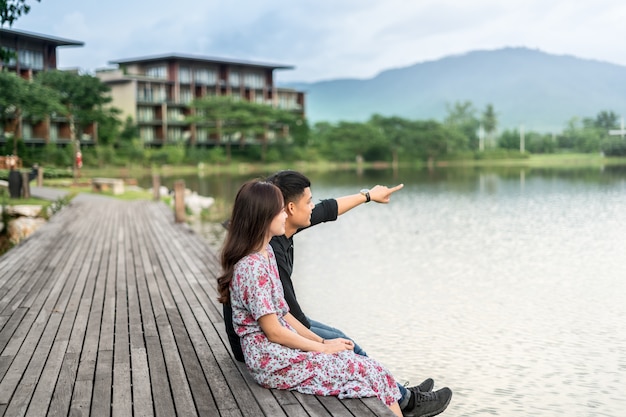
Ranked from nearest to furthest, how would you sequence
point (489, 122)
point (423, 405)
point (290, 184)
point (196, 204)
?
point (423, 405) < point (290, 184) < point (196, 204) < point (489, 122)

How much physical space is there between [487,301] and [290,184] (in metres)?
6.06

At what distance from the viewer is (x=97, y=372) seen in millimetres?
4660

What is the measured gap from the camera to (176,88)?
66688 mm

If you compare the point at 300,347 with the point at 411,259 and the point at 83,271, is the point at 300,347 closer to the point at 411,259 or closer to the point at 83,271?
the point at 83,271

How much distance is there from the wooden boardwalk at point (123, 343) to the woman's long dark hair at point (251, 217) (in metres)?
0.84

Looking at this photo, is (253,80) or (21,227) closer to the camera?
(21,227)

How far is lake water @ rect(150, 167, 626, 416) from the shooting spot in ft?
21.2

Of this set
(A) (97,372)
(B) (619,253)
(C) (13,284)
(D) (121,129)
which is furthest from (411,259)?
(D) (121,129)

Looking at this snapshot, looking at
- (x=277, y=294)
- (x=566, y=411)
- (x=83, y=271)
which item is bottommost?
(x=566, y=411)

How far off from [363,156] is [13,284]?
65.8 m

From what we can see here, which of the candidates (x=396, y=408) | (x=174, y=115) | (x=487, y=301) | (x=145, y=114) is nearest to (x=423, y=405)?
(x=396, y=408)

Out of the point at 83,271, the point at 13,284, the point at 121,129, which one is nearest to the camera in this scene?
the point at 13,284

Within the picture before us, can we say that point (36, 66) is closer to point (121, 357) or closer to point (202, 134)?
point (202, 134)

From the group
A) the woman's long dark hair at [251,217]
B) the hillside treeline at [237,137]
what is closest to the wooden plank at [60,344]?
the woman's long dark hair at [251,217]
